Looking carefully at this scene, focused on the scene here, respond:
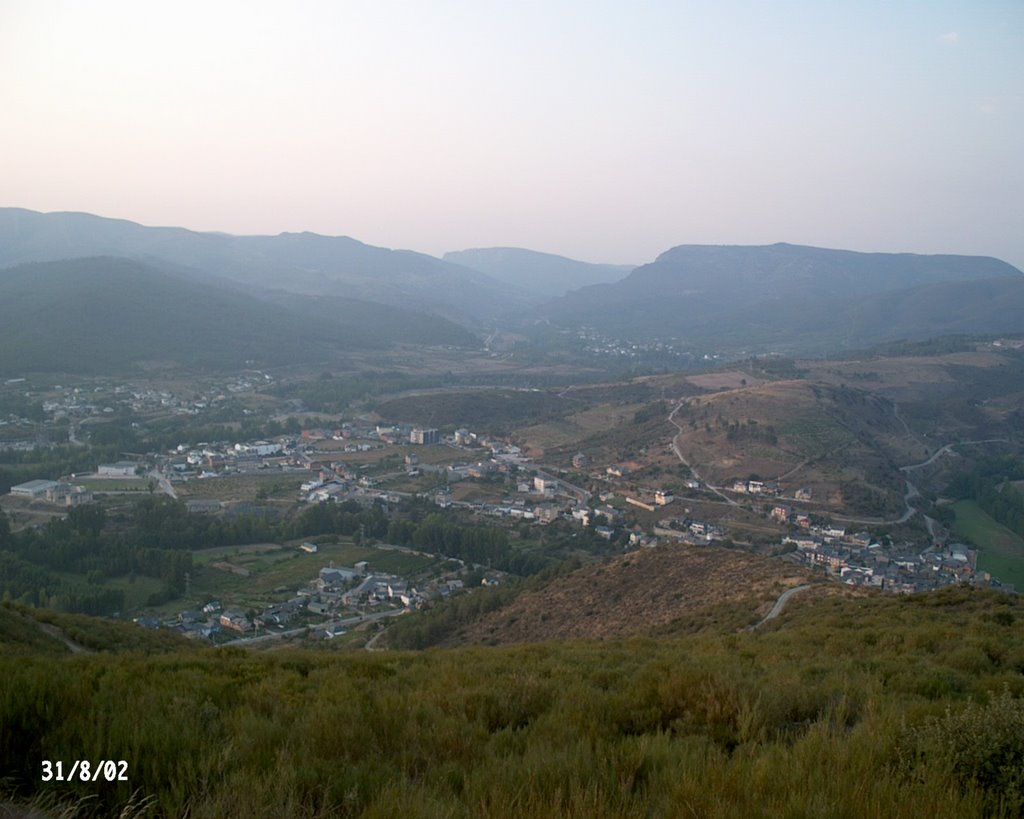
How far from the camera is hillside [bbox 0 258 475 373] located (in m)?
84.9

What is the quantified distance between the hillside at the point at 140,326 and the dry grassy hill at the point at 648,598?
76.7 m

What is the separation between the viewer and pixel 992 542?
35.8 metres

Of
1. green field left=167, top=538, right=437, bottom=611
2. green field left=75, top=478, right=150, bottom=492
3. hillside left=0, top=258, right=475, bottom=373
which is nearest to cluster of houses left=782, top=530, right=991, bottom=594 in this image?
green field left=167, top=538, right=437, bottom=611

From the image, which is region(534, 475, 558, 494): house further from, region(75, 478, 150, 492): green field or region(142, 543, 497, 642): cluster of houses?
region(75, 478, 150, 492): green field

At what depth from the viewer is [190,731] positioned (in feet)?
12.3

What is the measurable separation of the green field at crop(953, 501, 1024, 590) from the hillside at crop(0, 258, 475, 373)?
83.1m

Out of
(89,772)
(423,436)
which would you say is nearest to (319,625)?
(89,772)

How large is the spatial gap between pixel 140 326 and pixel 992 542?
326 ft

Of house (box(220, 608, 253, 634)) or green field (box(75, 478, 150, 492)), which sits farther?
green field (box(75, 478, 150, 492))

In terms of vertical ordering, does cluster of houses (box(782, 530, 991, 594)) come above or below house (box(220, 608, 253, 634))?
above

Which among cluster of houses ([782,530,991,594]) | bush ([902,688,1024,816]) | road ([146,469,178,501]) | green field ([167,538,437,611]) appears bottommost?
green field ([167,538,437,611])

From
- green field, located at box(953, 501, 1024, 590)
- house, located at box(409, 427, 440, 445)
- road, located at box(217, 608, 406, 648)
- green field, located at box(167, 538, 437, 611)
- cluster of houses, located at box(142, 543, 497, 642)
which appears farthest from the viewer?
house, located at box(409, 427, 440, 445)

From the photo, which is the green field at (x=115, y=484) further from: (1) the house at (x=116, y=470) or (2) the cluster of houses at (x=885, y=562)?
(2) the cluster of houses at (x=885, y=562)

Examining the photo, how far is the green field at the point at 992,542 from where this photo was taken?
102 ft
